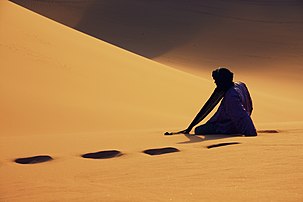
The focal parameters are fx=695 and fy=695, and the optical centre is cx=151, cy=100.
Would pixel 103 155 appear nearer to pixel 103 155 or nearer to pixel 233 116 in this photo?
pixel 103 155

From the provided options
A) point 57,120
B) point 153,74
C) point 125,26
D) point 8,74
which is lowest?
point 57,120

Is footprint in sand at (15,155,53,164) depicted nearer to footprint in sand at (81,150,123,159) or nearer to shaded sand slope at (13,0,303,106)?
footprint in sand at (81,150,123,159)

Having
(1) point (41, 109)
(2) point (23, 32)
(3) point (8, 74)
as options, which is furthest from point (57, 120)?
(2) point (23, 32)

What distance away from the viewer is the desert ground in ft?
16.1

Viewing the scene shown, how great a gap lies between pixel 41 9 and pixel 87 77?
19.5 metres

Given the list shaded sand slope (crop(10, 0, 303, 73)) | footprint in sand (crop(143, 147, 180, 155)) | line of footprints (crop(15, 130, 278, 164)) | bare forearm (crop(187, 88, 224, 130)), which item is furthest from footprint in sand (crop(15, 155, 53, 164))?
shaded sand slope (crop(10, 0, 303, 73))

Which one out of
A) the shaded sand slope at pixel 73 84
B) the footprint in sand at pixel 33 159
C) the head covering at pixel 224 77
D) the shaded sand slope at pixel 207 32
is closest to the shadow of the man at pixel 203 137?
the head covering at pixel 224 77

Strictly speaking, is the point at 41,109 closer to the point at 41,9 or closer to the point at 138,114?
the point at 138,114

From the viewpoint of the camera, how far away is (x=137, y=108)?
12.5 meters

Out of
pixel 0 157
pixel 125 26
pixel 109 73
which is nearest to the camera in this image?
pixel 0 157

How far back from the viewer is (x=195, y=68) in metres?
26.3

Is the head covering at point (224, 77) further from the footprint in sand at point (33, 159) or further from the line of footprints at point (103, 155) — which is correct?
the footprint in sand at point (33, 159)

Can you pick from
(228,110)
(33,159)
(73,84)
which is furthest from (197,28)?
(33,159)

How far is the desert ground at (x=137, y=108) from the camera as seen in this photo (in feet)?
16.1
